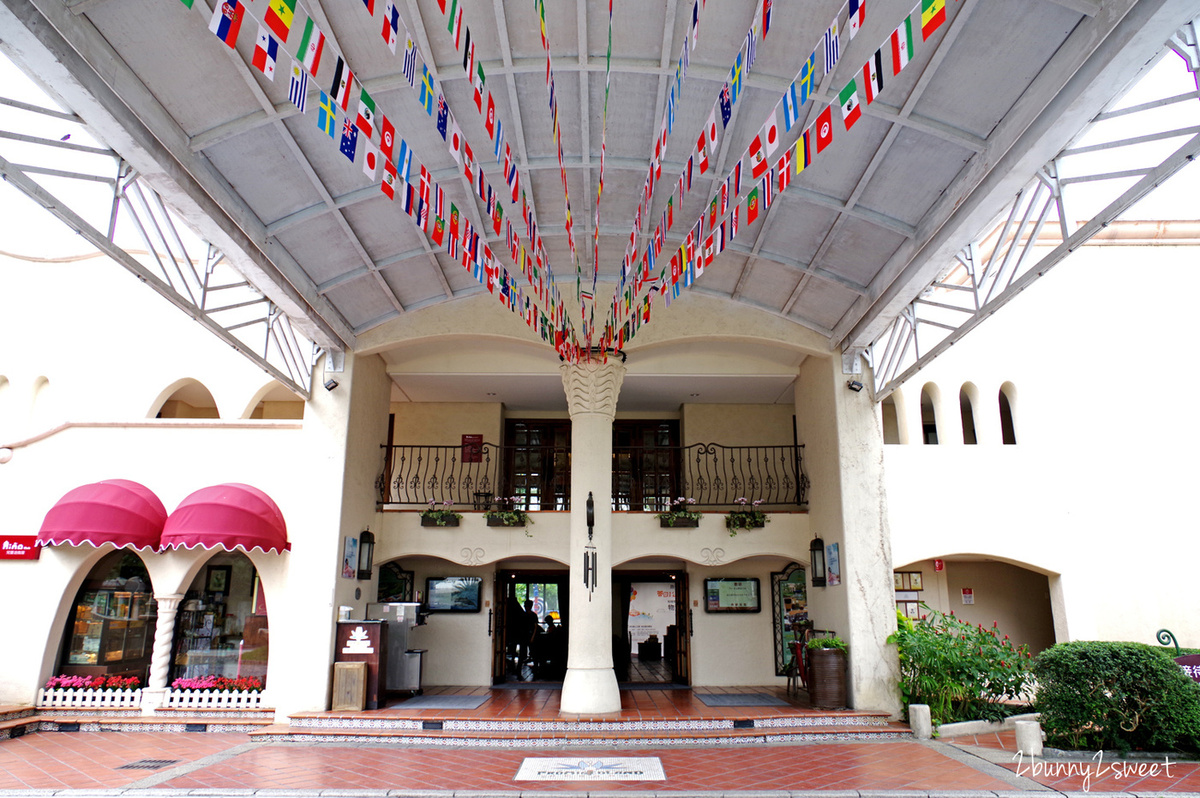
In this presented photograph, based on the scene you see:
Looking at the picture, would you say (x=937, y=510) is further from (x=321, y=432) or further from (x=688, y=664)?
(x=321, y=432)

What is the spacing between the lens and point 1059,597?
10.7 m

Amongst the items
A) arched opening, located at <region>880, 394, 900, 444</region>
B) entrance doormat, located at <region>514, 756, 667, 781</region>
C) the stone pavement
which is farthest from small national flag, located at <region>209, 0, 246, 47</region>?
arched opening, located at <region>880, 394, 900, 444</region>

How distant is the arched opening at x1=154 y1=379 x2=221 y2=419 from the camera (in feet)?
43.0

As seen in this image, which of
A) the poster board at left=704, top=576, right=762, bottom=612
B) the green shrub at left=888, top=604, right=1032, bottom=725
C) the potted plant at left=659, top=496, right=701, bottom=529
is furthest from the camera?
the poster board at left=704, top=576, right=762, bottom=612

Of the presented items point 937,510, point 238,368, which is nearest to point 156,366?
point 238,368

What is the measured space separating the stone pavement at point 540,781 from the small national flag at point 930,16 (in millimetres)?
5363

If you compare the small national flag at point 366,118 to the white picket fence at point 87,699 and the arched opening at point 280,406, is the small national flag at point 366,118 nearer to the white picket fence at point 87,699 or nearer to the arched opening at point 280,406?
the white picket fence at point 87,699

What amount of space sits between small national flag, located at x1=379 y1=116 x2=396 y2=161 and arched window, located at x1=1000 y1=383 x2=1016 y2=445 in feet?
33.6

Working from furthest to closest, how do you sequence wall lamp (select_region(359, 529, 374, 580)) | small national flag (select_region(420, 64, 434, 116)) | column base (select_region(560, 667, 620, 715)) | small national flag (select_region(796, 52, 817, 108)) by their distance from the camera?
wall lamp (select_region(359, 529, 374, 580)) → column base (select_region(560, 667, 620, 715)) → small national flag (select_region(420, 64, 434, 116)) → small national flag (select_region(796, 52, 817, 108))

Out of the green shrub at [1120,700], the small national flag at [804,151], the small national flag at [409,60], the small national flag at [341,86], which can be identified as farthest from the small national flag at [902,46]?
the green shrub at [1120,700]

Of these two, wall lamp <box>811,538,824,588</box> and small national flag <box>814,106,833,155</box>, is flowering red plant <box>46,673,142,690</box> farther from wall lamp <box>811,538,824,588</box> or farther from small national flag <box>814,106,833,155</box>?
small national flag <box>814,106,833,155</box>

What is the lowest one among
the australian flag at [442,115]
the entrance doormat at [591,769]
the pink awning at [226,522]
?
the entrance doormat at [591,769]

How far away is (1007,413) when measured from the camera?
40.1ft

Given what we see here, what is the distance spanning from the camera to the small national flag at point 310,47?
11.1 feet
